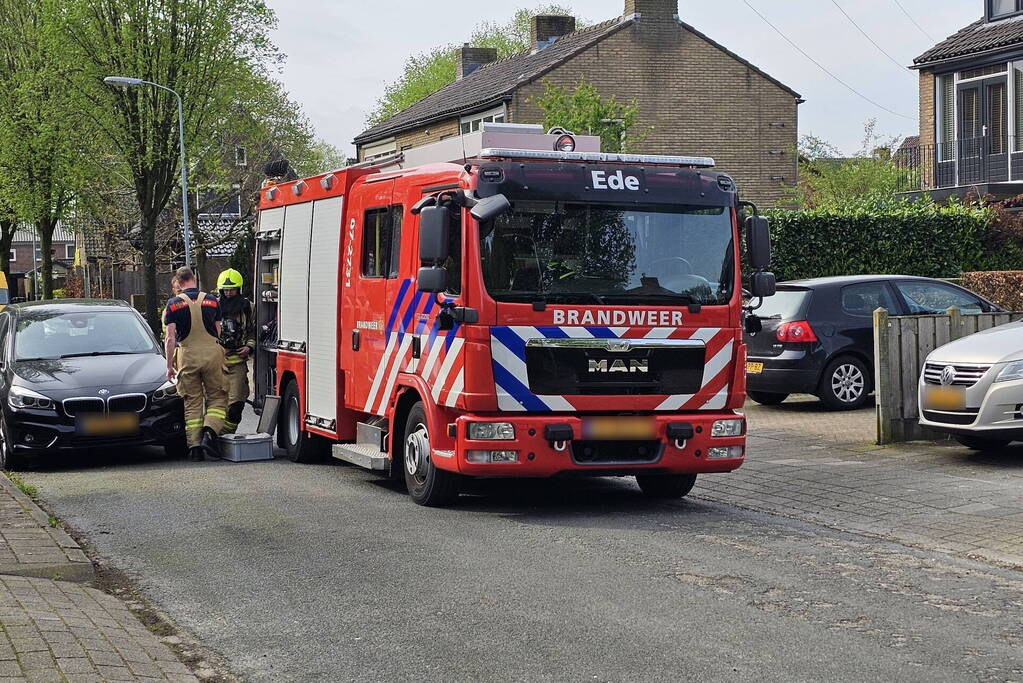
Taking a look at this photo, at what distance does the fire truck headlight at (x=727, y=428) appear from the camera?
9469 millimetres

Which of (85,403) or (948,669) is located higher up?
(85,403)

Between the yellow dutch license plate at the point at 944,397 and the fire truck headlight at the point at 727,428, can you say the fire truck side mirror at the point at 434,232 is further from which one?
the yellow dutch license plate at the point at 944,397

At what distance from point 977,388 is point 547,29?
3659 cm

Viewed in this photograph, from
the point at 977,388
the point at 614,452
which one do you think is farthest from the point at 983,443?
the point at 614,452

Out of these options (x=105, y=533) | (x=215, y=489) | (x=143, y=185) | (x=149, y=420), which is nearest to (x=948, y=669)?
(x=105, y=533)

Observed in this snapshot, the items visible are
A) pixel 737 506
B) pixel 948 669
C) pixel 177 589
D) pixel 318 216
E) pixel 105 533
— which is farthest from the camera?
pixel 318 216

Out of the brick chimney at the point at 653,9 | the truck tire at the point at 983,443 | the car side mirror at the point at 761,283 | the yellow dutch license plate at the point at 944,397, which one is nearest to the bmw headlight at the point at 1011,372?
the yellow dutch license plate at the point at 944,397

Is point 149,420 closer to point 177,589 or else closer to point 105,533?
point 105,533

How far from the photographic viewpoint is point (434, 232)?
29.0 ft

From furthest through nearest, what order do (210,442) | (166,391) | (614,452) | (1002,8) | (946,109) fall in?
(946,109) < (1002,8) < (210,442) < (166,391) < (614,452)

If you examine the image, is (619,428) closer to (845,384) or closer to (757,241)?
(757,241)

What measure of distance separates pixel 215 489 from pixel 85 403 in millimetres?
2303

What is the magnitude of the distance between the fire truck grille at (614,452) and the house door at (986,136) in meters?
25.2

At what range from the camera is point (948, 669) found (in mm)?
5578
